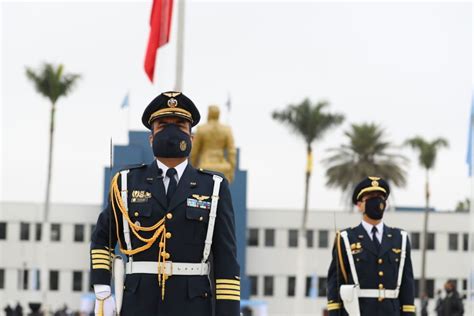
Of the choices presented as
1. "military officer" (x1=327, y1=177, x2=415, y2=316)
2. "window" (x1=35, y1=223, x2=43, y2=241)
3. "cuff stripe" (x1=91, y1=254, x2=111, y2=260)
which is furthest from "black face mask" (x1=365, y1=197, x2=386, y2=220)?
"window" (x1=35, y1=223, x2=43, y2=241)

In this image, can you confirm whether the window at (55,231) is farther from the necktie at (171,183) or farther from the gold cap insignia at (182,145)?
the gold cap insignia at (182,145)

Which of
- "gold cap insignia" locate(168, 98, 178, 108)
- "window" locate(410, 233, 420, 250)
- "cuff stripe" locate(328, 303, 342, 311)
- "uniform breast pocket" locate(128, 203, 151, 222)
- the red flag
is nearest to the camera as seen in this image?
"uniform breast pocket" locate(128, 203, 151, 222)

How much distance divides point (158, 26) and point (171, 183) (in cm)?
1875

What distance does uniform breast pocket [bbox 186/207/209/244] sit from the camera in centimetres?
757

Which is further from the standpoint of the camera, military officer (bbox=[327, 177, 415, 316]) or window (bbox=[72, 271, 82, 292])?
window (bbox=[72, 271, 82, 292])

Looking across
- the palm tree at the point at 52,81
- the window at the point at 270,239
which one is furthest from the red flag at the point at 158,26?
the window at the point at 270,239

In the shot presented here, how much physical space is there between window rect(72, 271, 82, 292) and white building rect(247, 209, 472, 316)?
→ 902 centimetres

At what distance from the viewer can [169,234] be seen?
24.7ft

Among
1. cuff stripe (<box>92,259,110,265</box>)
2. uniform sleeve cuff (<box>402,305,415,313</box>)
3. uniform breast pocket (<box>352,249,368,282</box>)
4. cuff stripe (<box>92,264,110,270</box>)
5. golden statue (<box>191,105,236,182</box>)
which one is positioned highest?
golden statue (<box>191,105,236,182</box>)

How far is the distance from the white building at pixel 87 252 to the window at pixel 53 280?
0.05m

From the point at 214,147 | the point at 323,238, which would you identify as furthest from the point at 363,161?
the point at 214,147

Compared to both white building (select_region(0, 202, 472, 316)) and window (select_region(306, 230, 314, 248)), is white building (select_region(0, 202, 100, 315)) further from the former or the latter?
window (select_region(306, 230, 314, 248))

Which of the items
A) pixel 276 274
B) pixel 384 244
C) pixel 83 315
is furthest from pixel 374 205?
pixel 276 274

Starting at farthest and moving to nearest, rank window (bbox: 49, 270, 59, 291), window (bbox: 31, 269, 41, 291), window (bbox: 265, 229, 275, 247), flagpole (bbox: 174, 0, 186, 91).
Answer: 1. window (bbox: 265, 229, 275, 247)
2. window (bbox: 49, 270, 59, 291)
3. window (bbox: 31, 269, 41, 291)
4. flagpole (bbox: 174, 0, 186, 91)
